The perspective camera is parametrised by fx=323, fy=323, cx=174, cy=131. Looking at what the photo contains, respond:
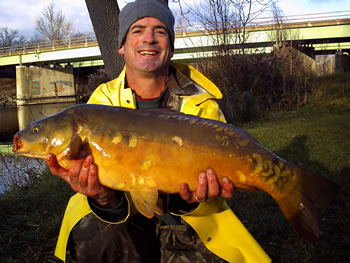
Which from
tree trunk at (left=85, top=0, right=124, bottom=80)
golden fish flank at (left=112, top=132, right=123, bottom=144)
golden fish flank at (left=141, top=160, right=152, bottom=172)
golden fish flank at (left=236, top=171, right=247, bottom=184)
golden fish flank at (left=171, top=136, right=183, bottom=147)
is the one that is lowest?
golden fish flank at (left=236, top=171, right=247, bottom=184)

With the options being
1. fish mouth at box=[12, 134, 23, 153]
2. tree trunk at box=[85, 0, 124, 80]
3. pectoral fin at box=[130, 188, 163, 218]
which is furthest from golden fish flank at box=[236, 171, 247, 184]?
tree trunk at box=[85, 0, 124, 80]

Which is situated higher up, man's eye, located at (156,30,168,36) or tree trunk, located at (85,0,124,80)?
tree trunk, located at (85,0,124,80)

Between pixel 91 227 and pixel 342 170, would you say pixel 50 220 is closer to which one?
pixel 91 227

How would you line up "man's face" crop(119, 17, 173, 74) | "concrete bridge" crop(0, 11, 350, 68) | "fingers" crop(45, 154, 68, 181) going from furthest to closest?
"concrete bridge" crop(0, 11, 350, 68), "man's face" crop(119, 17, 173, 74), "fingers" crop(45, 154, 68, 181)

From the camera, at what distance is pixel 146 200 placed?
166cm

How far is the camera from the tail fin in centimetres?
159

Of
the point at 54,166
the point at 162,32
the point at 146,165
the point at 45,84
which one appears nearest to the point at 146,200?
the point at 146,165

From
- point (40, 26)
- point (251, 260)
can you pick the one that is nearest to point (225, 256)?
point (251, 260)

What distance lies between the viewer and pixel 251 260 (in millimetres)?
1860

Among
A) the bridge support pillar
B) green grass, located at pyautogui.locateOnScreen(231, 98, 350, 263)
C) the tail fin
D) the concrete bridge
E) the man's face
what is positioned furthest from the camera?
the bridge support pillar

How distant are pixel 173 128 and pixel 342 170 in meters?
3.01

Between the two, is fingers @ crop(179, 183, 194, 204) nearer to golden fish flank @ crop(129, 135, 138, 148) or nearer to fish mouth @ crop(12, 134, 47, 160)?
golden fish flank @ crop(129, 135, 138, 148)

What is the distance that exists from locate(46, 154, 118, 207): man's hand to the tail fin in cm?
94

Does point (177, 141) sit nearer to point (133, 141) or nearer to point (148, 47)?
point (133, 141)
